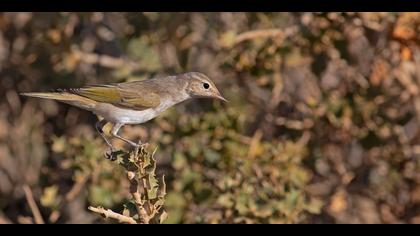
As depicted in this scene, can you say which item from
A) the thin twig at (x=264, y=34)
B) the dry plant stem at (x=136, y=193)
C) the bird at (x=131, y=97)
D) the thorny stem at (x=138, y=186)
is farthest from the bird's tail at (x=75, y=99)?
the thin twig at (x=264, y=34)

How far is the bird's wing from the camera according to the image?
4.02 meters

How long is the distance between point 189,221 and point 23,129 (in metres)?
2.04

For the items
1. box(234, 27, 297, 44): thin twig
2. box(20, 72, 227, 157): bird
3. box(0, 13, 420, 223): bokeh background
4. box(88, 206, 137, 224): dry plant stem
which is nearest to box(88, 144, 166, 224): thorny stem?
box(88, 206, 137, 224): dry plant stem

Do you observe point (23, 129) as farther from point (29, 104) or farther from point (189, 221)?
point (189, 221)

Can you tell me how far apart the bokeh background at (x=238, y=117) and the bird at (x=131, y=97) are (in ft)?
2.28

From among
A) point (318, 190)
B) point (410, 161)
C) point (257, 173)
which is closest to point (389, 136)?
point (410, 161)

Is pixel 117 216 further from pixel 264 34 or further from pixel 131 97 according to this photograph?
pixel 264 34

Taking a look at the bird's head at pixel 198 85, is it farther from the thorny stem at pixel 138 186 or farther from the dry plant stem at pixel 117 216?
the dry plant stem at pixel 117 216

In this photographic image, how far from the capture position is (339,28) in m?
5.80

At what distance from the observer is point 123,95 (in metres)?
4.18

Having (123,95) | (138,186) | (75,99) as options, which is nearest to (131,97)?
(123,95)

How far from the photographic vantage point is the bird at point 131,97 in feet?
13.2

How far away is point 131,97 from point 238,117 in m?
1.41

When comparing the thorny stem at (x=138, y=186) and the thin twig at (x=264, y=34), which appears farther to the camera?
the thin twig at (x=264, y=34)
